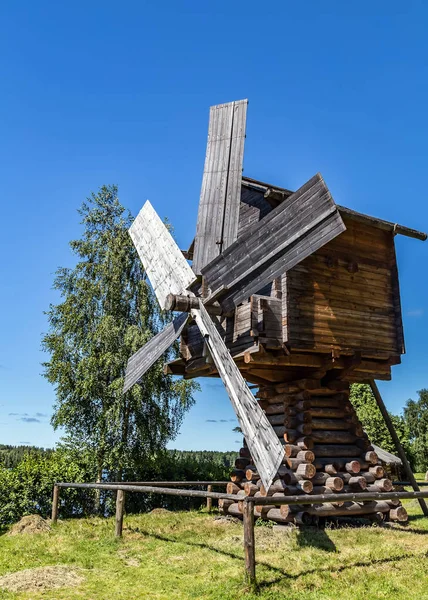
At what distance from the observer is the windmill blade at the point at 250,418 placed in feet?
24.2

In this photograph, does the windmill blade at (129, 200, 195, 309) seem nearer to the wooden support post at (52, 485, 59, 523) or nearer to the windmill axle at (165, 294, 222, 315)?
the windmill axle at (165, 294, 222, 315)

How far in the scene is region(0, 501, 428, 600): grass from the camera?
255 inches

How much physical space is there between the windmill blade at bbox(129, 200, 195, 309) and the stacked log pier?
3.57 m

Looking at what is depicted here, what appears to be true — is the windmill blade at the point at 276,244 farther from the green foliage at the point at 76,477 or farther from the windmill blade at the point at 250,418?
the green foliage at the point at 76,477

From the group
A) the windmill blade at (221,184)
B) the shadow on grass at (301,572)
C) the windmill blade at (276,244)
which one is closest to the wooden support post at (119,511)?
the shadow on grass at (301,572)

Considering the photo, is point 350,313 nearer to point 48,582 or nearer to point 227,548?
point 227,548

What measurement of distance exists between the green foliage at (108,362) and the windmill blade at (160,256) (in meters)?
4.34

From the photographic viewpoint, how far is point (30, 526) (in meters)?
11.6

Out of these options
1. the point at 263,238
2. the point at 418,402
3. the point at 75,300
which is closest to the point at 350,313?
the point at 263,238

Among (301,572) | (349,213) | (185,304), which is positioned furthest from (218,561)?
(349,213)

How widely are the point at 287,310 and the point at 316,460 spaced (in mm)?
3700

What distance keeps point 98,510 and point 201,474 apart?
3800mm

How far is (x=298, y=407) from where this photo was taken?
11898 millimetres

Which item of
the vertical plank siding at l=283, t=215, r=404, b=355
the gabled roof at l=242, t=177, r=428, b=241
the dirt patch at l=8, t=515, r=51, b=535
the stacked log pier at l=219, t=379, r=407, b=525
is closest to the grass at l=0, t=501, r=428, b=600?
the dirt patch at l=8, t=515, r=51, b=535
